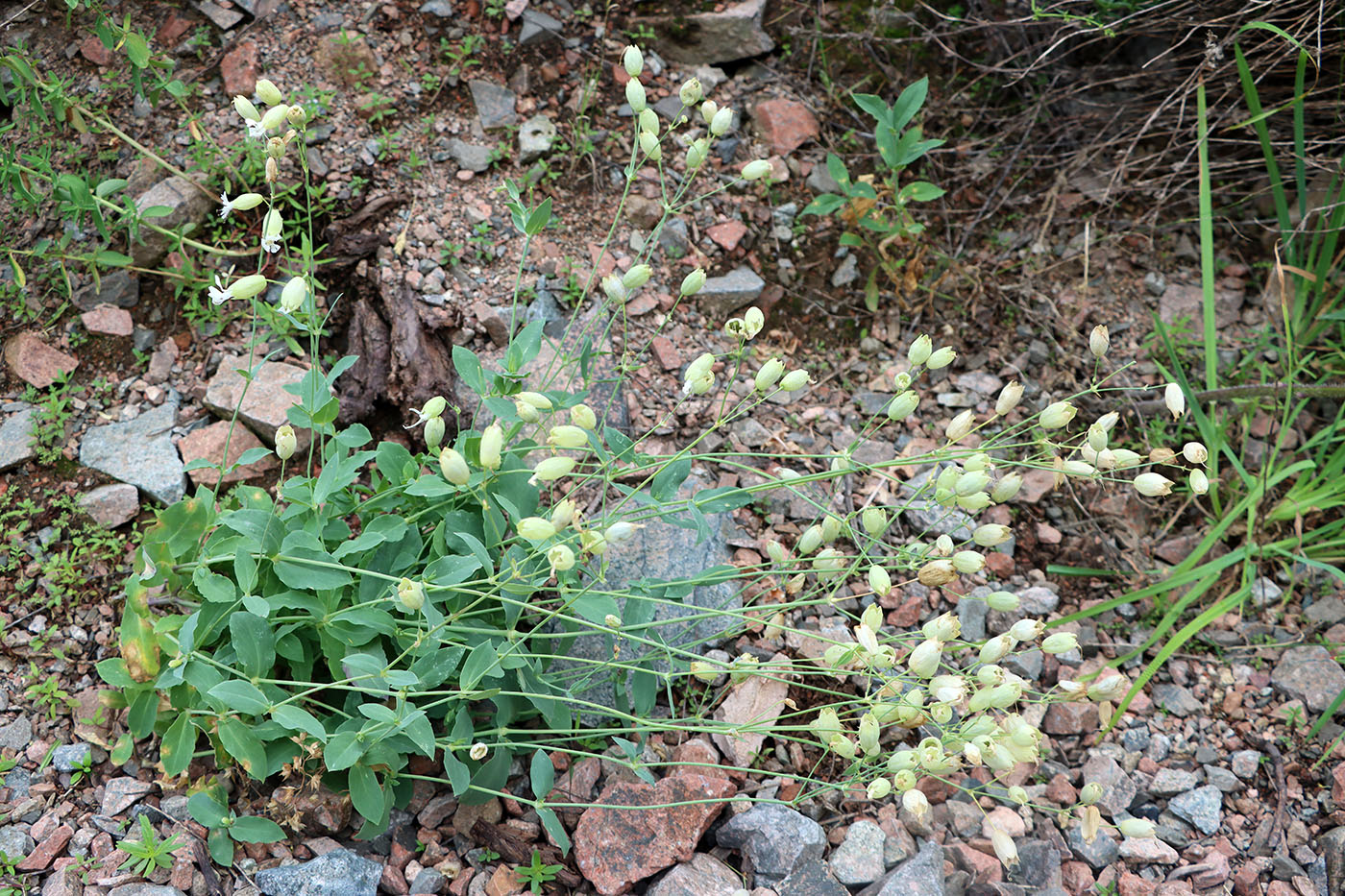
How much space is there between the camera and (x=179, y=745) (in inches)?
67.1

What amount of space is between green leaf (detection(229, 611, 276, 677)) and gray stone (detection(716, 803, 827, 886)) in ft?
3.03

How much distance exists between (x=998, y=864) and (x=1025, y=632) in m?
0.58

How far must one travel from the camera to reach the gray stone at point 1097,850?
2.04 meters

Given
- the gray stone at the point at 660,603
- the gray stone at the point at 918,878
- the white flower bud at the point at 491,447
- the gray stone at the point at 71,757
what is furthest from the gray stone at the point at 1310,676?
the gray stone at the point at 71,757

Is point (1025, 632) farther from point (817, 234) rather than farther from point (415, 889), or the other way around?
point (817, 234)

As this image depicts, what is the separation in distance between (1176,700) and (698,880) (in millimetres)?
1303

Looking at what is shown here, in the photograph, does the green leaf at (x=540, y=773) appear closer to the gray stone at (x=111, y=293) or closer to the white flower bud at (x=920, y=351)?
the white flower bud at (x=920, y=351)

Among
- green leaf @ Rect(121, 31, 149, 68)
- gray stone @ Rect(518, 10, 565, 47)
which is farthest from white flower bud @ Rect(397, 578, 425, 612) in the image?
gray stone @ Rect(518, 10, 565, 47)

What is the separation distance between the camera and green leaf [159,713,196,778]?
1699 mm

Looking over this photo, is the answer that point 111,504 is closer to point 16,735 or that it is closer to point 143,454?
point 143,454

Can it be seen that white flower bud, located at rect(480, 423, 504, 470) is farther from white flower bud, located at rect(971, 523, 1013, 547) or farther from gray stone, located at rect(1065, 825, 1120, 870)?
gray stone, located at rect(1065, 825, 1120, 870)

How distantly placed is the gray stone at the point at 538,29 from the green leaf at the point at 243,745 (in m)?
2.18

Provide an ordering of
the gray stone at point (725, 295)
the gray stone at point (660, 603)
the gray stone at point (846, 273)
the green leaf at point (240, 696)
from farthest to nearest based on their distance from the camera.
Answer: the gray stone at point (846, 273)
the gray stone at point (725, 295)
the gray stone at point (660, 603)
the green leaf at point (240, 696)

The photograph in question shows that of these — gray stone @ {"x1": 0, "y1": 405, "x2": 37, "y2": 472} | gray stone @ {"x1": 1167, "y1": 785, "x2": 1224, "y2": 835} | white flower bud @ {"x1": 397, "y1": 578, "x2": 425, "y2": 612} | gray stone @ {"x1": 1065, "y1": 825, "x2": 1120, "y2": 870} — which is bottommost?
gray stone @ {"x1": 1167, "y1": 785, "x2": 1224, "y2": 835}
